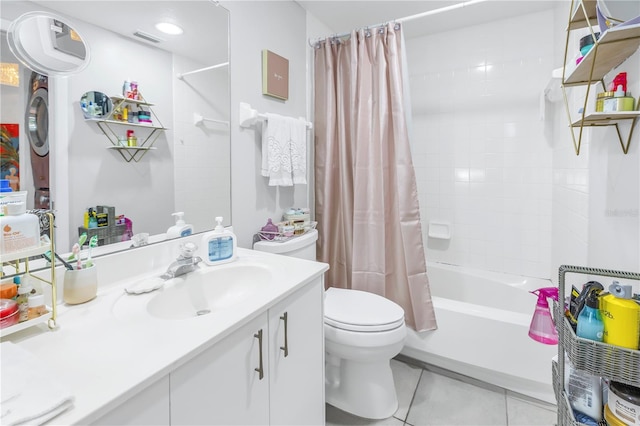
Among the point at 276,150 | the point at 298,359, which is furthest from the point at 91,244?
the point at 276,150

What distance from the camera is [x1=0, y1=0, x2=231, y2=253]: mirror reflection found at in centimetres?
96

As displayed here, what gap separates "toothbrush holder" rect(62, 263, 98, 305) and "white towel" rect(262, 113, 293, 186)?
0.97 metres

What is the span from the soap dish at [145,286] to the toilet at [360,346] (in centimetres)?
65

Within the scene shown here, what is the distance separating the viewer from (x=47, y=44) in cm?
94

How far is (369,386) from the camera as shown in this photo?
5.10 ft

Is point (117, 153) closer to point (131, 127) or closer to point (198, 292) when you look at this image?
point (131, 127)

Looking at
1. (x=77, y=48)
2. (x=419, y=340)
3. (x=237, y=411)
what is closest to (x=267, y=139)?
(x=77, y=48)

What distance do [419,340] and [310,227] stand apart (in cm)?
92

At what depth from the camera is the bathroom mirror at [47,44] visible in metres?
0.89

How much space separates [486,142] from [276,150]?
161 cm

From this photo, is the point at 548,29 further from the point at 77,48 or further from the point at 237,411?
the point at 237,411

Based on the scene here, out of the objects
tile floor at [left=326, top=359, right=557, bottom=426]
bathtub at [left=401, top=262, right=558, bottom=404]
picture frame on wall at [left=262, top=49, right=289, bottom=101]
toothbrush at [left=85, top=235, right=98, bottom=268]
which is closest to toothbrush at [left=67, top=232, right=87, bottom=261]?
toothbrush at [left=85, top=235, right=98, bottom=268]

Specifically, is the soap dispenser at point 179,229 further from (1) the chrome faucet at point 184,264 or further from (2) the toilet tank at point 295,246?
(2) the toilet tank at point 295,246

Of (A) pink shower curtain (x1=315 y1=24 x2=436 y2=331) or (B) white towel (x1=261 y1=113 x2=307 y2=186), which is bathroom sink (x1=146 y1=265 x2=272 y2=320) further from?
(A) pink shower curtain (x1=315 y1=24 x2=436 y2=331)
